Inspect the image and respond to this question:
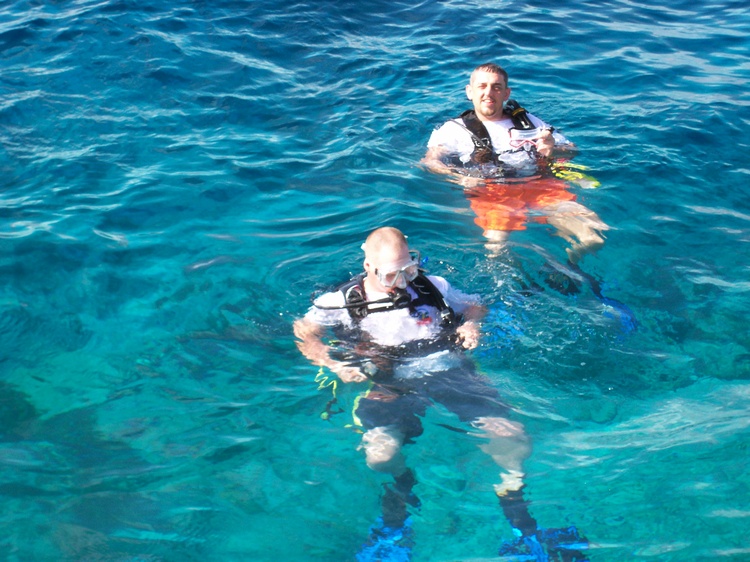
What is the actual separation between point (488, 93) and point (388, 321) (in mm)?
3299

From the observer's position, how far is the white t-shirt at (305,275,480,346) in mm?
5164

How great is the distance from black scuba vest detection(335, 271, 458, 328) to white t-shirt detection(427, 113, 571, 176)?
8.83 ft

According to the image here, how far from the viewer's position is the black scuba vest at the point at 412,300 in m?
5.13

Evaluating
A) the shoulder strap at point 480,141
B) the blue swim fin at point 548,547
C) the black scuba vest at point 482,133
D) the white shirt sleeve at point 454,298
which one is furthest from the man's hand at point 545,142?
A: the blue swim fin at point 548,547

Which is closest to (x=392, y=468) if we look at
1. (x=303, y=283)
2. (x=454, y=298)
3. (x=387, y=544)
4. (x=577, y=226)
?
(x=387, y=544)

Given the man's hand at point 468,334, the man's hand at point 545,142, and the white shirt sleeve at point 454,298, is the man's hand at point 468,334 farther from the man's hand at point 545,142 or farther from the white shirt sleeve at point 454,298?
the man's hand at point 545,142

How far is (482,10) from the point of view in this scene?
13117mm

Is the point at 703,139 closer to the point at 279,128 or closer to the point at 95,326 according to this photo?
the point at 279,128

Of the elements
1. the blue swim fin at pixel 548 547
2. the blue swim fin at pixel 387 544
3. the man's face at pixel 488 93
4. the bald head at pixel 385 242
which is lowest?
the blue swim fin at pixel 387 544

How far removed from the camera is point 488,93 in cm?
750

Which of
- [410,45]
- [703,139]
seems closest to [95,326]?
[703,139]

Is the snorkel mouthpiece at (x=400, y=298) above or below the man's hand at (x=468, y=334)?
above

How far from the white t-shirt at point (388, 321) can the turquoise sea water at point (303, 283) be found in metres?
0.39

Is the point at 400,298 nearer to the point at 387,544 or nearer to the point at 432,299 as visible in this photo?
the point at 432,299
